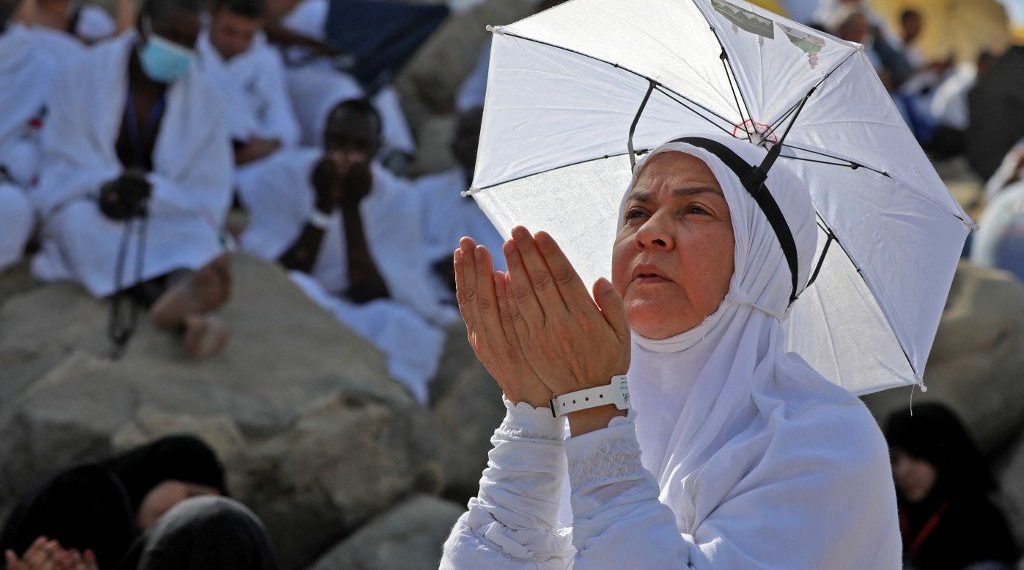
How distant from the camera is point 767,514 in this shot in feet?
7.77

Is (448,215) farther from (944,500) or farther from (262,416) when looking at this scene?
(944,500)

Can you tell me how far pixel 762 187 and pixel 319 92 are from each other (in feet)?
24.2

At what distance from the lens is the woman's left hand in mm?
2326

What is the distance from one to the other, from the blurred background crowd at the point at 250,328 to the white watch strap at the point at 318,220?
0.01m

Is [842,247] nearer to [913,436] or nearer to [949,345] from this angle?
[913,436]

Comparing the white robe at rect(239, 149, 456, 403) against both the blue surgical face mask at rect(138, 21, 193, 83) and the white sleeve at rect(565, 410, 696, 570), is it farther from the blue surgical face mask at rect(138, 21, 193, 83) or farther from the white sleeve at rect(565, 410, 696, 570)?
the white sleeve at rect(565, 410, 696, 570)

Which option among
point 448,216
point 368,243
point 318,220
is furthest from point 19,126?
point 448,216

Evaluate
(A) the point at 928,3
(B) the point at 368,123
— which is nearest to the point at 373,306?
(B) the point at 368,123

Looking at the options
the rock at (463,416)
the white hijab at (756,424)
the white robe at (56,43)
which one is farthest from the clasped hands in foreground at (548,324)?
the white robe at (56,43)

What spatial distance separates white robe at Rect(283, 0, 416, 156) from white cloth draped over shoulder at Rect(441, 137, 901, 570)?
265 inches

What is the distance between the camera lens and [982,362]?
8.45 m

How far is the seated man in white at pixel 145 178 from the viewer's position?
660cm

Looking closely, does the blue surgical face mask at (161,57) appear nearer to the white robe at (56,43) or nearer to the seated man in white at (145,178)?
the seated man in white at (145,178)

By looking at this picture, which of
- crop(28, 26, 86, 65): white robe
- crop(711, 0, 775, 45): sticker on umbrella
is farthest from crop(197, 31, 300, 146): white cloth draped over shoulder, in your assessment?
crop(711, 0, 775, 45): sticker on umbrella
